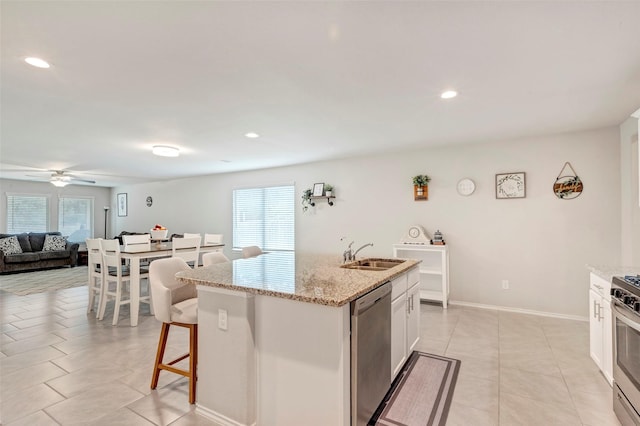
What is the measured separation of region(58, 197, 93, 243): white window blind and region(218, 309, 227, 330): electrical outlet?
32.4ft

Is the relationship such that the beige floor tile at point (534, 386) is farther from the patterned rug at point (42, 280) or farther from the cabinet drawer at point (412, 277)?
the patterned rug at point (42, 280)

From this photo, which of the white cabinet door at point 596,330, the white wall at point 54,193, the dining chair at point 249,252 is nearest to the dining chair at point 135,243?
the dining chair at point 249,252

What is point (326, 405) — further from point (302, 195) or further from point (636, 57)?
point (302, 195)

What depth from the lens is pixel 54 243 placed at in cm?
805

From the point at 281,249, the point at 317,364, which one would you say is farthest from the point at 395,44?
the point at 281,249

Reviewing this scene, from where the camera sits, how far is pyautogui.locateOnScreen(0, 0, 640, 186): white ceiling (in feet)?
5.41

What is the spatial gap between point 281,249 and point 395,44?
4966mm

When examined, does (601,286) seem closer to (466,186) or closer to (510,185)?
(510,185)

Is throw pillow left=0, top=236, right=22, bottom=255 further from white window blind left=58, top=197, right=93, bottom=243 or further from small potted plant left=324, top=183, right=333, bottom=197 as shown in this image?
small potted plant left=324, top=183, right=333, bottom=197

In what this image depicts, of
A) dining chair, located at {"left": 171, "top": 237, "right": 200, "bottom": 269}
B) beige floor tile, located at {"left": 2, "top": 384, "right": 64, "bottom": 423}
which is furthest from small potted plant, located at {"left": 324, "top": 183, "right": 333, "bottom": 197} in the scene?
beige floor tile, located at {"left": 2, "top": 384, "right": 64, "bottom": 423}

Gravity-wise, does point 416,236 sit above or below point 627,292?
above

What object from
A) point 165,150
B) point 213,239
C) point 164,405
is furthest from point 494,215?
point 165,150

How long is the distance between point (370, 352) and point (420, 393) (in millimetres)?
789

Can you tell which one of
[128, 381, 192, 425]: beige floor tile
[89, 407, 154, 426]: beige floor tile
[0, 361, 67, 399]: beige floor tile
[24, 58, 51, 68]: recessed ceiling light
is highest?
[24, 58, 51, 68]: recessed ceiling light
